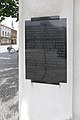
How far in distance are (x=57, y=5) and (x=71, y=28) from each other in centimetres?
43

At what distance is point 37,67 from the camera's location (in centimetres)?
415

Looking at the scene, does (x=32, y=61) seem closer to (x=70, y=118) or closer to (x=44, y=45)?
(x=44, y=45)

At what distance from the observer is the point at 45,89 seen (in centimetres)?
410

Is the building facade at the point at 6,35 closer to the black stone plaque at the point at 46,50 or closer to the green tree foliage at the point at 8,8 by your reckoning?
the green tree foliage at the point at 8,8

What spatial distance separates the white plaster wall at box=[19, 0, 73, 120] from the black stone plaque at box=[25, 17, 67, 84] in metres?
0.08

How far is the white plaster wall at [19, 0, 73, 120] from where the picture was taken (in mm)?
3877

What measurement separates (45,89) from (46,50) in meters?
0.66

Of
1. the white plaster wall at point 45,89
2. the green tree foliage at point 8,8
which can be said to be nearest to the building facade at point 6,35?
the green tree foliage at point 8,8

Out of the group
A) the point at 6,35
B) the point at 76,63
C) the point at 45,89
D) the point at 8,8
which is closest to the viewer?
the point at 76,63

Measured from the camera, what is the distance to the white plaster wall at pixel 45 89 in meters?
3.88

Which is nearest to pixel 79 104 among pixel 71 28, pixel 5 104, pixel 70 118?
pixel 70 118

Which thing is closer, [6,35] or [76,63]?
[76,63]

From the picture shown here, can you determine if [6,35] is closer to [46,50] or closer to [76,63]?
[46,50]

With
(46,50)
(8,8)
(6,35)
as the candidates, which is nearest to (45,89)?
(46,50)
